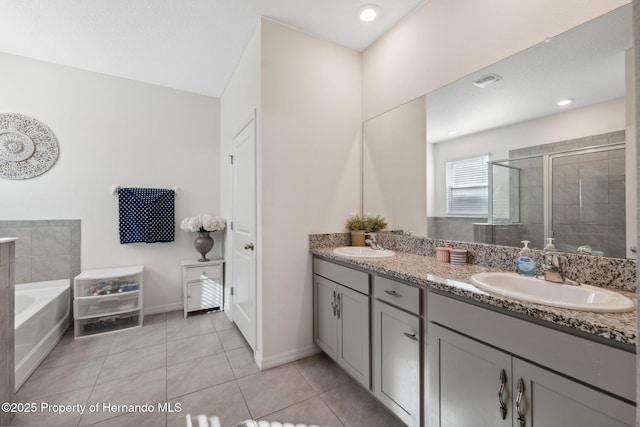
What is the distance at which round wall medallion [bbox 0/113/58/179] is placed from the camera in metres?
2.52

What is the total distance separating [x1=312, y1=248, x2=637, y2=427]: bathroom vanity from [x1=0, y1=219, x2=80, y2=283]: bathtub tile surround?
288 centimetres

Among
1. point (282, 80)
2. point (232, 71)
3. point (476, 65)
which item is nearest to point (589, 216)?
point (476, 65)

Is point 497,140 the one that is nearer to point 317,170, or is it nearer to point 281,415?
point 317,170

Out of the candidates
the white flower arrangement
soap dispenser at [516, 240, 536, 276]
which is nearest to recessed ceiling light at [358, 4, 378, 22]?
soap dispenser at [516, 240, 536, 276]

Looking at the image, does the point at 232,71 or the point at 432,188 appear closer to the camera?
the point at 432,188

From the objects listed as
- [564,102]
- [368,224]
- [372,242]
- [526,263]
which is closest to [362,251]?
[372,242]

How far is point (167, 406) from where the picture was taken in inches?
64.0

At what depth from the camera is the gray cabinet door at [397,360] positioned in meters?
1.30

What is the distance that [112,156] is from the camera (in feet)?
9.61

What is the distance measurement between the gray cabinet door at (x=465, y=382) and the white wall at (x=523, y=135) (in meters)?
0.93

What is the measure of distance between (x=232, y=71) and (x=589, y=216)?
3.13 meters

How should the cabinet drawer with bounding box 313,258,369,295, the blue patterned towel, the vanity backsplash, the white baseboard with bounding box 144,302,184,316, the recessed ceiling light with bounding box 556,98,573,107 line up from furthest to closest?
the white baseboard with bounding box 144,302,184,316 < the blue patterned towel < the cabinet drawer with bounding box 313,258,369,295 < the recessed ceiling light with bounding box 556,98,573,107 < the vanity backsplash

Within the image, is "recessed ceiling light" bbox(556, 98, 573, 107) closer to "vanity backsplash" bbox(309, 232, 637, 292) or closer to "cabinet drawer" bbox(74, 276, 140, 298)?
"vanity backsplash" bbox(309, 232, 637, 292)

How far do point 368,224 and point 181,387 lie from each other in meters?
1.83
